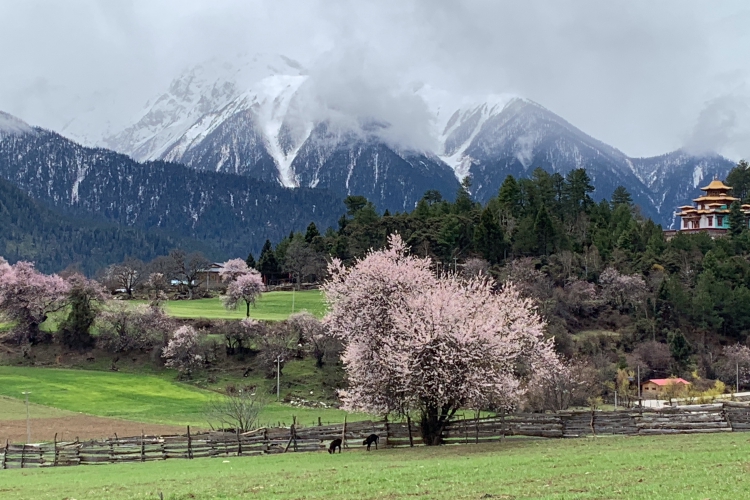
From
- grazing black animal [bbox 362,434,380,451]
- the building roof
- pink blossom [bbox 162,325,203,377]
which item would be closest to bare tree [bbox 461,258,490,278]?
the building roof

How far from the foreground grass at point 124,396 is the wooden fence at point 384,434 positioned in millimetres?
19458

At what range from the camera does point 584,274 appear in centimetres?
10850

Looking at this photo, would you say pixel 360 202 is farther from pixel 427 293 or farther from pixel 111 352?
pixel 427 293

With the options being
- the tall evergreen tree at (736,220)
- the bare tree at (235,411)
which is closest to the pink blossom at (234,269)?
the bare tree at (235,411)

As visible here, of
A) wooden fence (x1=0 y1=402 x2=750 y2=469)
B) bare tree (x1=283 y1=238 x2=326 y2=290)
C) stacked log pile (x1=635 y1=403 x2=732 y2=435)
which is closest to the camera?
stacked log pile (x1=635 y1=403 x2=732 y2=435)

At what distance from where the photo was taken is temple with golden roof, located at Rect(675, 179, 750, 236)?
426ft

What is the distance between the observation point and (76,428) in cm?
5775

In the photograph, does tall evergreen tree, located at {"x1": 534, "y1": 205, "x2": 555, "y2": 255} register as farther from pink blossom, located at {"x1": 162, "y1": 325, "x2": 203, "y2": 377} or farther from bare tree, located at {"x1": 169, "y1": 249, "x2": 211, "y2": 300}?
bare tree, located at {"x1": 169, "y1": 249, "x2": 211, "y2": 300}

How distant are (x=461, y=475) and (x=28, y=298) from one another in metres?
81.7

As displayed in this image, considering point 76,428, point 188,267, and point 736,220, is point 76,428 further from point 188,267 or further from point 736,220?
point 736,220

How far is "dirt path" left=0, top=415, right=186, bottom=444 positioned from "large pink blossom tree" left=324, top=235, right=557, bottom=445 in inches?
879

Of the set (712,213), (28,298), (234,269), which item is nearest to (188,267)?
(234,269)

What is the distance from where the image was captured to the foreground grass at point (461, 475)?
18.6 meters

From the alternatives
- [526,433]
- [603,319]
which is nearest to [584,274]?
[603,319]
